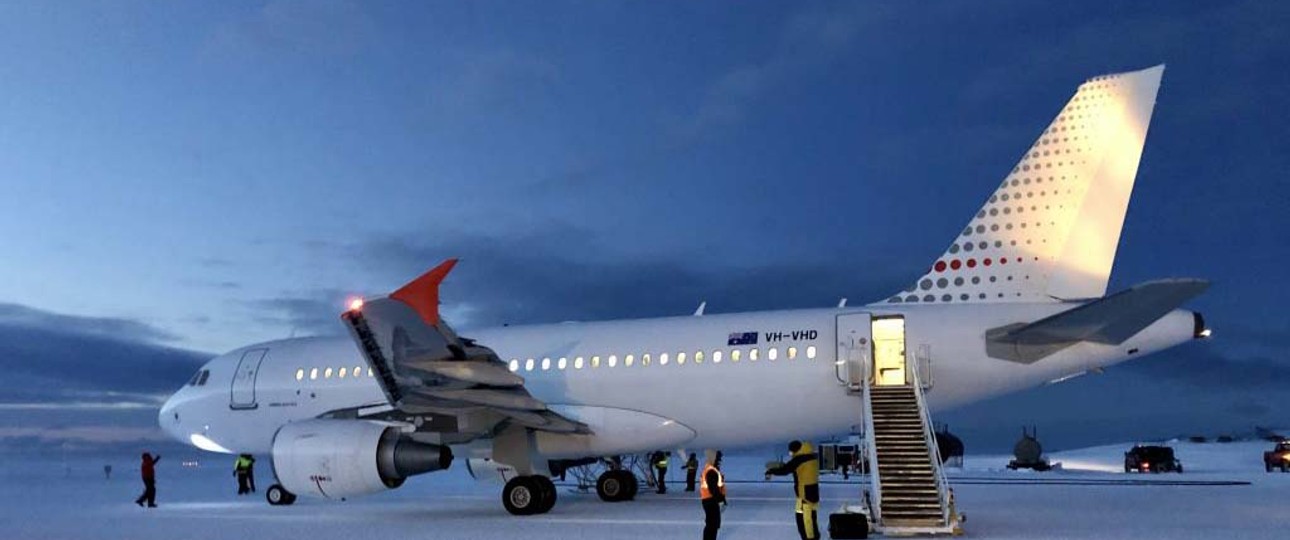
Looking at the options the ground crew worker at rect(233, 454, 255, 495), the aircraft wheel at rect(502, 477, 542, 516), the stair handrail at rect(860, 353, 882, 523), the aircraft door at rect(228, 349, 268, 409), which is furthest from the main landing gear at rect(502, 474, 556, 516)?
the ground crew worker at rect(233, 454, 255, 495)

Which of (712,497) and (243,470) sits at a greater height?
(243,470)

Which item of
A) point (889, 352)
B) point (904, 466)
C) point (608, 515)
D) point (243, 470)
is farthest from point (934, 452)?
point (243, 470)

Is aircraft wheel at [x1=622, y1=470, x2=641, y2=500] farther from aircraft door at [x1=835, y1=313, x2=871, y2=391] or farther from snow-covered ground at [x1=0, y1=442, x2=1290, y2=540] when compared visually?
aircraft door at [x1=835, y1=313, x2=871, y2=391]

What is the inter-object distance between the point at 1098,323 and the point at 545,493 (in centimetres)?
770

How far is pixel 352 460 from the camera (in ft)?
49.3

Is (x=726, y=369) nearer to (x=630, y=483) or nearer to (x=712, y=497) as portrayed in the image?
(x=630, y=483)

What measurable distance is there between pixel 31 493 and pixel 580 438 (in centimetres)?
1505

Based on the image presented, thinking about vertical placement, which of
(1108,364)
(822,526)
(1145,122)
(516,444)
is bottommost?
(822,526)

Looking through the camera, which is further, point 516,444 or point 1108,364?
point 516,444

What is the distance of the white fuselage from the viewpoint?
15.0 m

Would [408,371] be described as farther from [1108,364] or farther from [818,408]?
[1108,364]

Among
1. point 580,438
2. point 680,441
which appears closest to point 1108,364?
point 680,441

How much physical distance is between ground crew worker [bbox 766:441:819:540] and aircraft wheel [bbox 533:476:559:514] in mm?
5670

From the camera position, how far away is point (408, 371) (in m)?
14.7
